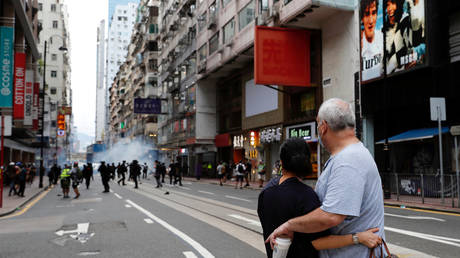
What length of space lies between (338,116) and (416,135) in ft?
61.1

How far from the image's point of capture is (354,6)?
2478cm

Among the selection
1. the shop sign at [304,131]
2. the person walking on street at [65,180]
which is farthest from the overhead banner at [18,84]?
the shop sign at [304,131]

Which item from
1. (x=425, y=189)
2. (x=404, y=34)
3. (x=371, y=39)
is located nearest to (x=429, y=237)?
(x=425, y=189)

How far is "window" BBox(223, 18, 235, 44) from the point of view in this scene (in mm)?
38219

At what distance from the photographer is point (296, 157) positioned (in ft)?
8.85

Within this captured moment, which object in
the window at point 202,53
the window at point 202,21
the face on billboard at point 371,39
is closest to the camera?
the face on billboard at point 371,39

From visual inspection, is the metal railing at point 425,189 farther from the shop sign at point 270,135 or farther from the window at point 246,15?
the window at point 246,15

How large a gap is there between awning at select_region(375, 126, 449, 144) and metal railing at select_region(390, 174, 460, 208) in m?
2.59

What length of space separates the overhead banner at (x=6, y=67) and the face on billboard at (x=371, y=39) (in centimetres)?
1946

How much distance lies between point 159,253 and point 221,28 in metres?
36.1

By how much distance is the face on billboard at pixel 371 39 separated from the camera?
70.5 ft

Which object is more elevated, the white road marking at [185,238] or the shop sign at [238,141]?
the shop sign at [238,141]

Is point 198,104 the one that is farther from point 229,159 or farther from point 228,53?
point 228,53

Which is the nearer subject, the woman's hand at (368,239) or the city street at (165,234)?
the woman's hand at (368,239)
